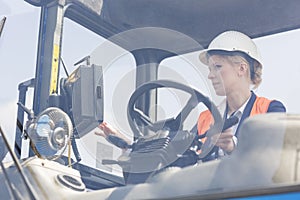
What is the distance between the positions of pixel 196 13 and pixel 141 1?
22 centimetres

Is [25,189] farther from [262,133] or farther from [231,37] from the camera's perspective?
[231,37]

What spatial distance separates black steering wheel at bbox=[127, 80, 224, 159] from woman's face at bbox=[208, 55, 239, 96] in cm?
6

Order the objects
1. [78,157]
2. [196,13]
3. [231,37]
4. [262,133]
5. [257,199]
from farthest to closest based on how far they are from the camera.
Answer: [196,13]
[231,37]
[78,157]
[262,133]
[257,199]

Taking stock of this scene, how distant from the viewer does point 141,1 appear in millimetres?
2191

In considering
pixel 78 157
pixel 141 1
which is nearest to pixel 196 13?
pixel 141 1

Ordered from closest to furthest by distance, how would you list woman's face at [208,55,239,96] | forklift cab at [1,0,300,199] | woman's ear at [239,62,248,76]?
forklift cab at [1,0,300,199], woman's face at [208,55,239,96], woman's ear at [239,62,248,76]

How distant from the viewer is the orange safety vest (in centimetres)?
181

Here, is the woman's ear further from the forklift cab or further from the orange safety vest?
the orange safety vest

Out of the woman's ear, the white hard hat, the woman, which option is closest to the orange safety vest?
the woman

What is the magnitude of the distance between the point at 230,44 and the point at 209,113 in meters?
0.31

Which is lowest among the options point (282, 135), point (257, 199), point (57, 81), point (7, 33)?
point (257, 199)

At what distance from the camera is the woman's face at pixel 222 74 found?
6.56 feet

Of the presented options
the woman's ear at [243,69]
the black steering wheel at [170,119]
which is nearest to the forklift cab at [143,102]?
the black steering wheel at [170,119]

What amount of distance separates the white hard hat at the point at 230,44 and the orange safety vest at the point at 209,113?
0.62 feet
